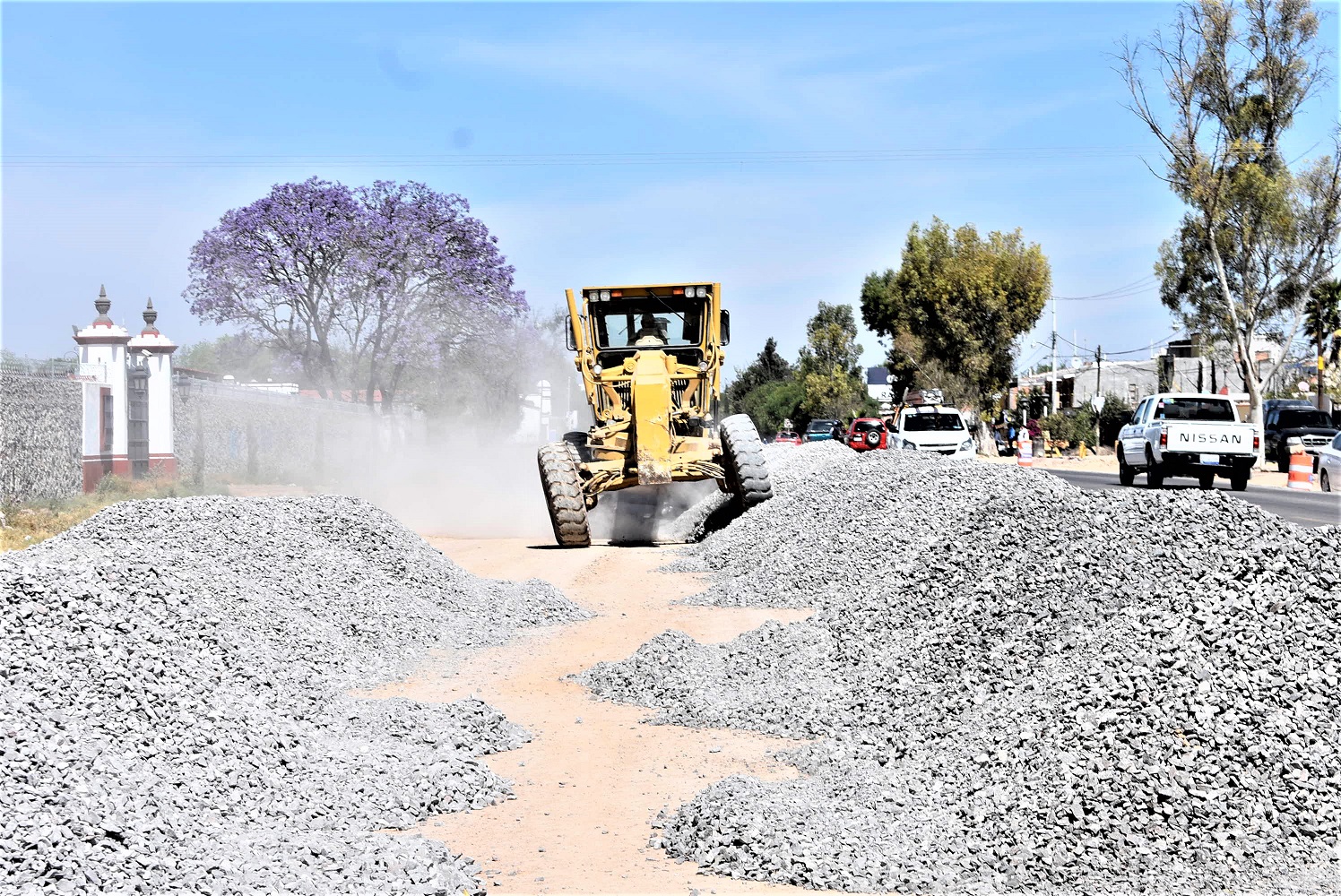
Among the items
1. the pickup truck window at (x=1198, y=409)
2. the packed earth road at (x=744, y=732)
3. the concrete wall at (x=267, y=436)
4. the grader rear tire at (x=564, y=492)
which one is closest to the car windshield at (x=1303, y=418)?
the pickup truck window at (x=1198, y=409)

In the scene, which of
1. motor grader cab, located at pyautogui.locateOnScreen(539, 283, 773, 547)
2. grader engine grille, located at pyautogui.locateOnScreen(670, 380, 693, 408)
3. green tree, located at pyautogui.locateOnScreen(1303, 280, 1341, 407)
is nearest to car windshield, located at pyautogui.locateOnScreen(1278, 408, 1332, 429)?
green tree, located at pyautogui.locateOnScreen(1303, 280, 1341, 407)

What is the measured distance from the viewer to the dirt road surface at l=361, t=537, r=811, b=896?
18.9 feet

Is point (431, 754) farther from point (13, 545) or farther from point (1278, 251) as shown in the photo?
point (1278, 251)

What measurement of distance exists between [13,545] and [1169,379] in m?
65.5

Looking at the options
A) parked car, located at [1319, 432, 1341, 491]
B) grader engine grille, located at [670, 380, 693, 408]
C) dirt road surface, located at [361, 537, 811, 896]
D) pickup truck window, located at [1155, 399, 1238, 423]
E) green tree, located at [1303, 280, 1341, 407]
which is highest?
green tree, located at [1303, 280, 1341, 407]

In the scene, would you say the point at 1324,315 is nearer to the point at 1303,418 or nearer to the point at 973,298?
the point at 973,298

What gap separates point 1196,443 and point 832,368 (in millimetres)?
60640

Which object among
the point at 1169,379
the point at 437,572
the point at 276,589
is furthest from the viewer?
the point at 1169,379

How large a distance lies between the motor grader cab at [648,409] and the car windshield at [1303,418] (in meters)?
26.0

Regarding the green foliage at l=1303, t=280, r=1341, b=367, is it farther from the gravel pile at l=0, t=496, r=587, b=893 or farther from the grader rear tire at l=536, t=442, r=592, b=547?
the gravel pile at l=0, t=496, r=587, b=893

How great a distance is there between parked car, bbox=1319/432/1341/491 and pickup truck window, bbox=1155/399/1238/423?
1808 millimetres

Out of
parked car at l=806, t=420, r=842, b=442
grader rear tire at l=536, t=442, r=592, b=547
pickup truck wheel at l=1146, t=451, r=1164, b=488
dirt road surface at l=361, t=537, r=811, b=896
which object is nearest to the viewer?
dirt road surface at l=361, t=537, r=811, b=896

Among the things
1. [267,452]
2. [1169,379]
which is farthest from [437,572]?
[1169,379]

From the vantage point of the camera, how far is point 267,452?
109 ft
